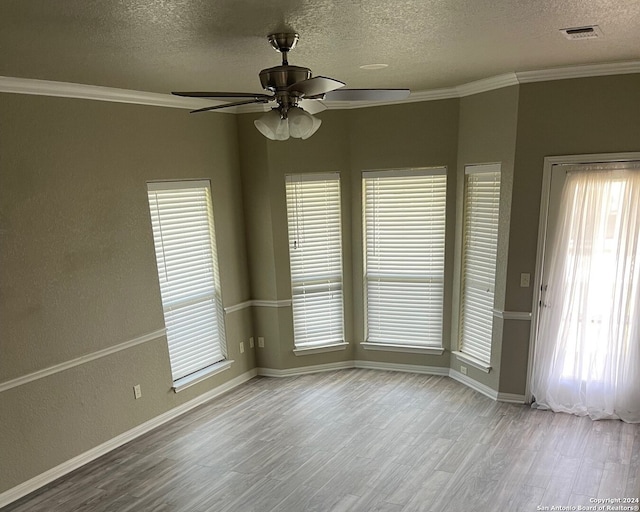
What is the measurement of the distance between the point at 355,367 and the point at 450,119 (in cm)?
284

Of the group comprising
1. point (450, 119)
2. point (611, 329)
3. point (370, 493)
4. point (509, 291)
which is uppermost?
point (450, 119)

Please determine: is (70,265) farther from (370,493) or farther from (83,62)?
(370,493)

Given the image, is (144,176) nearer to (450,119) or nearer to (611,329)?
(450,119)

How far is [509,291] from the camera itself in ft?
13.6

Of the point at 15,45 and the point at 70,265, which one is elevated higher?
the point at 15,45

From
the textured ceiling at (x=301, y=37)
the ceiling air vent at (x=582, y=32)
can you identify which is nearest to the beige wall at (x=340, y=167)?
the textured ceiling at (x=301, y=37)

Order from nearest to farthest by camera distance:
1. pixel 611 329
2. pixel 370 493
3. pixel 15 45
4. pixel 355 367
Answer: pixel 15 45
pixel 370 493
pixel 611 329
pixel 355 367

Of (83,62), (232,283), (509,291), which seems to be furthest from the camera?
(232,283)

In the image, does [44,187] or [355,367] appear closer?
[44,187]

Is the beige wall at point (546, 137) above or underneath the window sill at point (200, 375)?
Result: above

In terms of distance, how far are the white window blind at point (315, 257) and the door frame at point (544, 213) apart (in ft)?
6.39

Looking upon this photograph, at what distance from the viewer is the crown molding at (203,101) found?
124 inches

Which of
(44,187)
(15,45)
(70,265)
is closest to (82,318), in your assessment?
(70,265)

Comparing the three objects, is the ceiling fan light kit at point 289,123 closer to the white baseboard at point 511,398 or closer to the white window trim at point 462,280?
the white window trim at point 462,280
